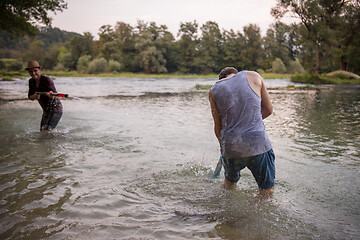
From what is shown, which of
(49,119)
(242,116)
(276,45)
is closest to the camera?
(242,116)

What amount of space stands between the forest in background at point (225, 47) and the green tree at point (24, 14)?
928 inches

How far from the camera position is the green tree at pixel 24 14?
19.7 metres

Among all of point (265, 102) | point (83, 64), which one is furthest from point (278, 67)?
point (265, 102)

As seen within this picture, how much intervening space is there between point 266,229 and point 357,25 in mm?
44931

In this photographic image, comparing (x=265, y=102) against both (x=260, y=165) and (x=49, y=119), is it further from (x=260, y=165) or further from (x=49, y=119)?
(x=49, y=119)

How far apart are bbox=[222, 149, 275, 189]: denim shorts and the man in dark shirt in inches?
227

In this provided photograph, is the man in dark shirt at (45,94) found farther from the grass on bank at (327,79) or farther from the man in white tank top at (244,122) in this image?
the grass on bank at (327,79)

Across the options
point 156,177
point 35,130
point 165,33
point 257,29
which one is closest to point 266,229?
point 156,177

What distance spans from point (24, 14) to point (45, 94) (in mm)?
17985

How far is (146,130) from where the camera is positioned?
912 cm

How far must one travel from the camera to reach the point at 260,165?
3.36 metres

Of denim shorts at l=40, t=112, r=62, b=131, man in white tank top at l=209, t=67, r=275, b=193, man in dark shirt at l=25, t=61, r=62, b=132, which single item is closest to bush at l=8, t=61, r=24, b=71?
denim shorts at l=40, t=112, r=62, b=131

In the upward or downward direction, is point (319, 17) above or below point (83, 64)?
above

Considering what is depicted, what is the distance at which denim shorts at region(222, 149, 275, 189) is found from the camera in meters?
3.34
